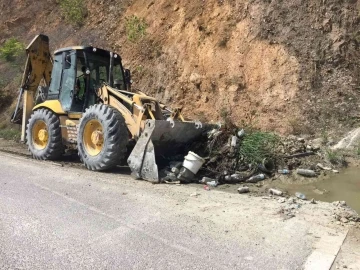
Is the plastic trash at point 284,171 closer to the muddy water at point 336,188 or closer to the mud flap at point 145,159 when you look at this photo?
the muddy water at point 336,188

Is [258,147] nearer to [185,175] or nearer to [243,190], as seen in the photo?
[243,190]

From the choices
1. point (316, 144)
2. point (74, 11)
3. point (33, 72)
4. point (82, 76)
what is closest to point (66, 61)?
point (82, 76)

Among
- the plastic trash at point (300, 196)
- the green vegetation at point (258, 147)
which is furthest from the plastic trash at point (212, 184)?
the plastic trash at point (300, 196)

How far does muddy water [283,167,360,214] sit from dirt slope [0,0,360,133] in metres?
2.46

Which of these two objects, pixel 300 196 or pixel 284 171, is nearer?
pixel 300 196

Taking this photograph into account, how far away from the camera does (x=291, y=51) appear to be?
37.1ft

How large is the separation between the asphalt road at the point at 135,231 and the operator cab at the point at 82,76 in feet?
9.86

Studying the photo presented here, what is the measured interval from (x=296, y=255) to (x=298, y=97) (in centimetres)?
724

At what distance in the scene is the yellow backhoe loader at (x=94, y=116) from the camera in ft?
25.1

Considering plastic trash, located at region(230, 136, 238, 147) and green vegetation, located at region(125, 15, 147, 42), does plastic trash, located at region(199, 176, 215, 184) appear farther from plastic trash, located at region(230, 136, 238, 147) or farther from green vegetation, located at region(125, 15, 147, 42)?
green vegetation, located at region(125, 15, 147, 42)

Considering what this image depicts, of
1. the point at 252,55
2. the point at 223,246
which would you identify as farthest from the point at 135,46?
the point at 223,246

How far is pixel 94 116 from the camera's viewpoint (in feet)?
26.6

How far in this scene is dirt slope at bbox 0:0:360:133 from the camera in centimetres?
1052

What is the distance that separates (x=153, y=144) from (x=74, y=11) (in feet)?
40.8
